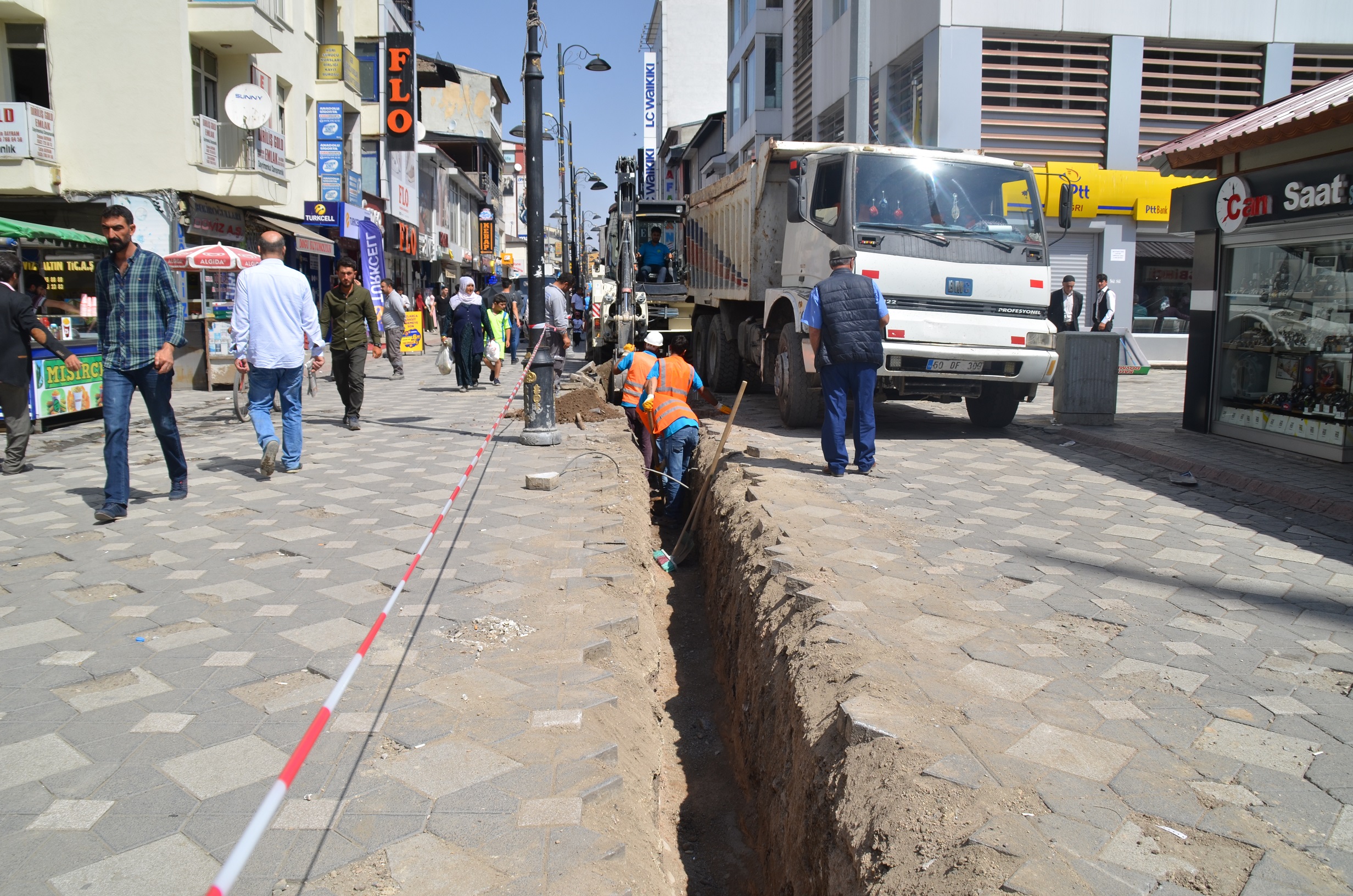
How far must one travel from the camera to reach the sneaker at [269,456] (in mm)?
7465

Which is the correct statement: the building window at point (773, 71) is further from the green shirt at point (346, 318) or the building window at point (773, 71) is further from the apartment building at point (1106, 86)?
the green shirt at point (346, 318)

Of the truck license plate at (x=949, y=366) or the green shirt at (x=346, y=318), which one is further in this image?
the green shirt at (x=346, y=318)

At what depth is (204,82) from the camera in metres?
18.3

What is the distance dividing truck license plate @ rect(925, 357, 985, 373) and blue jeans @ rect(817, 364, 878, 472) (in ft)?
5.43

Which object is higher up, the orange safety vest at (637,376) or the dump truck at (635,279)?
the dump truck at (635,279)

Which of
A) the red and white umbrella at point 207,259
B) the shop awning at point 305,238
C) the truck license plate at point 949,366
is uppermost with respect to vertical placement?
the shop awning at point 305,238

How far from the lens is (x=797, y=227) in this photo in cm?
1017

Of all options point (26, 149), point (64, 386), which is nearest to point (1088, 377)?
point (64, 386)

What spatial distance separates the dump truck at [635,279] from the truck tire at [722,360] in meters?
2.14

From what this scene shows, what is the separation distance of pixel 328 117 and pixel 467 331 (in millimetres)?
11994

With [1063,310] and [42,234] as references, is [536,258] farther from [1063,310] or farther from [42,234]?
[1063,310]

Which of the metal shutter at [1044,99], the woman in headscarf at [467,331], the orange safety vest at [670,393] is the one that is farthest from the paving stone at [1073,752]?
the metal shutter at [1044,99]

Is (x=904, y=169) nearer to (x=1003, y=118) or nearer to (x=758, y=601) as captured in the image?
(x=758, y=601)

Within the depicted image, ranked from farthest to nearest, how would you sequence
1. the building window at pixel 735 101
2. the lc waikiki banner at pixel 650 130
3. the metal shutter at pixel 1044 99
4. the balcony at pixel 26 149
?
1. the lc waikiki banner at pixel 650 130
2. the building window at pixel 735 101
3. the metal shutter at pixel 1044 99
4. the balcony at pixel 26 149
